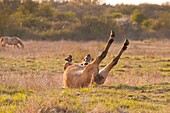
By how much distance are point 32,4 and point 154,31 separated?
51.3ft

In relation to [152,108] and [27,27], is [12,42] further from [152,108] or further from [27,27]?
[152,108]

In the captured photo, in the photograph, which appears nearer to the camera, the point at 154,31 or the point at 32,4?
the point at 154,31

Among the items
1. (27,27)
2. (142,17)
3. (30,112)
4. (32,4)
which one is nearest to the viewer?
(30,112)

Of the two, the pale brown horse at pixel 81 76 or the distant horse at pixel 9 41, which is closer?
the pale brown horse at pixel 81 76

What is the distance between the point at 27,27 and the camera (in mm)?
47844

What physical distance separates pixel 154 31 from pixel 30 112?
4669 centimetres

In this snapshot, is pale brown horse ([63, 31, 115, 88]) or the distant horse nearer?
pale brown horse ([63, 31, 115, 88])

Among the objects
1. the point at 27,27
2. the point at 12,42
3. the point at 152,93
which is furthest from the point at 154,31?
the point at 152,93

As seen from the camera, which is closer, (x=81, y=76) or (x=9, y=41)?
(x=81, y=76)

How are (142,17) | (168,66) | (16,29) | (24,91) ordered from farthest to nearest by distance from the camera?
(142,17) < (16,29) < (168,66) < (24,91)

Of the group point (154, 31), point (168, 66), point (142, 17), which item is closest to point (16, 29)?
point (154, 31)

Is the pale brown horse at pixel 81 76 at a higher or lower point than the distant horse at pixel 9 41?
higher

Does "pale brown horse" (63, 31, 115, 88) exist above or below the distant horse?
above

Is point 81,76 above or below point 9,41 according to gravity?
above
